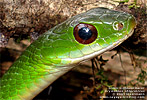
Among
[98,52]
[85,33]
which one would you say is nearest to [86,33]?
[85,33]

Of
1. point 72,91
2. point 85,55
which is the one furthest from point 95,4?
point 72,91

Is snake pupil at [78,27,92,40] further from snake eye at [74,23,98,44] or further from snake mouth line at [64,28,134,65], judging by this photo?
snake mouth line at [64,28,134,65]

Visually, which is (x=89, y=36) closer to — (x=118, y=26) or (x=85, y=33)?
(x=85, y=33)

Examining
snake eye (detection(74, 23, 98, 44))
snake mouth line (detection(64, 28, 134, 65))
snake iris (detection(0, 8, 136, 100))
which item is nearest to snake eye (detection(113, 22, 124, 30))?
snake iris (detection(0, 8, 136, 100))

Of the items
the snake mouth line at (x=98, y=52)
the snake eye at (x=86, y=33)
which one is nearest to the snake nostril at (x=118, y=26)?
the snake mouth line at (x=98, y=52)

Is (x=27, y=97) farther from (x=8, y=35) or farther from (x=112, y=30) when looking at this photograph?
(x=112, y=30)

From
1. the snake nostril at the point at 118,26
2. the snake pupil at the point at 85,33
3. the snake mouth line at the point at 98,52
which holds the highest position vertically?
the snake nostril at the point at 118,26

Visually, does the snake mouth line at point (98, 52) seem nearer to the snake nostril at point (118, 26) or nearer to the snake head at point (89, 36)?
the snake head at point (89, 36)
